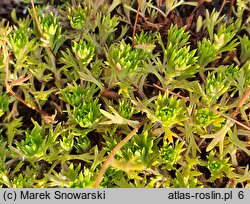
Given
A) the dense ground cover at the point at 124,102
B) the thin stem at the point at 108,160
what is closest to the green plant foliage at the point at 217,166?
the dense ground cover at the point at 124,102

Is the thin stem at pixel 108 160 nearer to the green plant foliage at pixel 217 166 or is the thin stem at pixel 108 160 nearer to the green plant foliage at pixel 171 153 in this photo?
the green plant foliage at pixel 171 153

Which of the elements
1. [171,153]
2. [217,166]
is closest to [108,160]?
[171,153]

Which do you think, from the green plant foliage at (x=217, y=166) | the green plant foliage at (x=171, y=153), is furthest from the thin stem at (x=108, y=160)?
the green plant foliage at (x=217, y=166)

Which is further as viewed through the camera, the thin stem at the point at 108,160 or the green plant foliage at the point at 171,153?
the green plant foliage at the point at 171,153

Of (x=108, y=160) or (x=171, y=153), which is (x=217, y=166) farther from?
(x=108, y=160)

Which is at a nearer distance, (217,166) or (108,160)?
(108,160)

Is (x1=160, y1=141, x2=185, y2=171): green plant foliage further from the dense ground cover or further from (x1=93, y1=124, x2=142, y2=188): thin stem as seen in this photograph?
(x1=93, y1=124, x2=142, y2=188): thin stem

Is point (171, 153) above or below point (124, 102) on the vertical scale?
below

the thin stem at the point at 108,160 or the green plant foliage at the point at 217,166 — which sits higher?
the thin stem at the point at 108,160

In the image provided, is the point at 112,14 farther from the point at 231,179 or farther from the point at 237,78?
the point at 231,179
